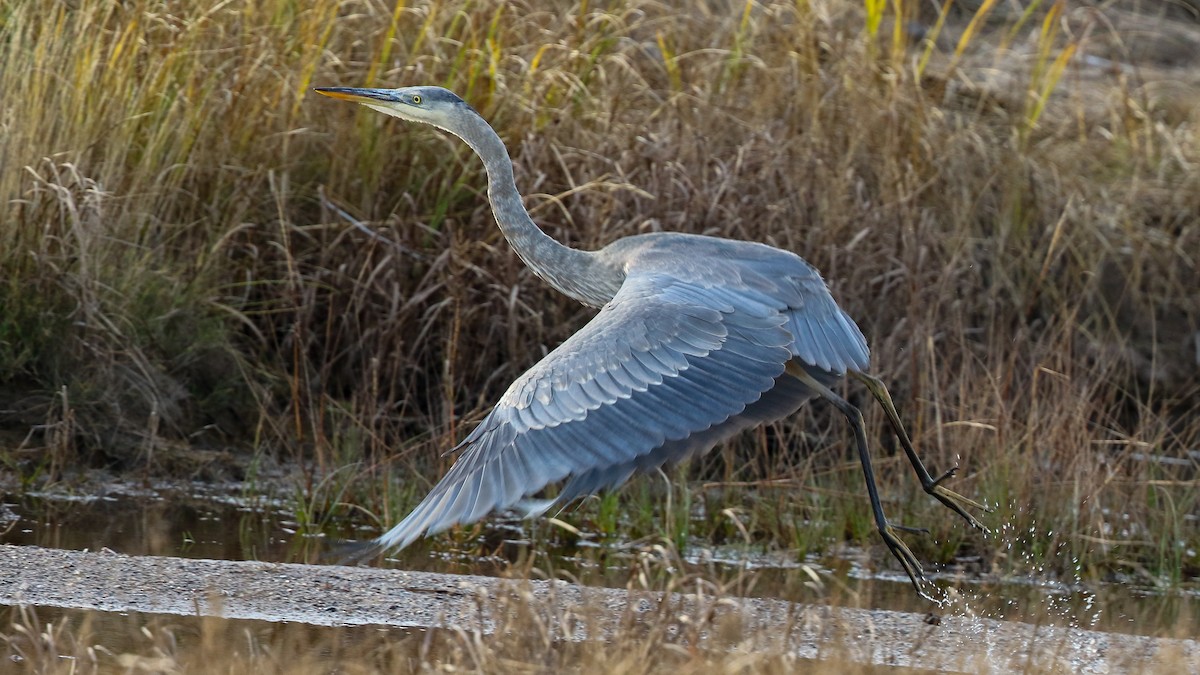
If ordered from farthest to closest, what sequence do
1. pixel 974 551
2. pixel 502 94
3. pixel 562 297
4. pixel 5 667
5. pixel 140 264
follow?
1. pixel 502 94
2. pixel 562 297
3. pixel 140 264
4. pixel 974 551
5. pixel 5 667

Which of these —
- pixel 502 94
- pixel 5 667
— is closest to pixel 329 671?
pixel 5 667

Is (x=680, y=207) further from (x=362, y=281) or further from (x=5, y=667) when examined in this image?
(x=5, y=667)

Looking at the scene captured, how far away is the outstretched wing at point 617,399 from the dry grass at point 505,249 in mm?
1642

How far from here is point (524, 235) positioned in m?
5.50

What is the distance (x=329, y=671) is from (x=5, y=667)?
27.5 inches

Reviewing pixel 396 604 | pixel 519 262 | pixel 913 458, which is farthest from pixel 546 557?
pixel 519 262

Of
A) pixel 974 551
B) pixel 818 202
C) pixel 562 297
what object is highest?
pixel 818 202

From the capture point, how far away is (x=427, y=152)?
731 centimetres

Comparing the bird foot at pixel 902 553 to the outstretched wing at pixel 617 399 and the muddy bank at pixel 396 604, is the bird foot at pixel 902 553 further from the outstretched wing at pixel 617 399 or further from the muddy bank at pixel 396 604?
the outstretched wing at pixel 617 399

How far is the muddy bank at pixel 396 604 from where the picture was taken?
13.8ft

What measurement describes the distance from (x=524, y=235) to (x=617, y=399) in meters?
1.63

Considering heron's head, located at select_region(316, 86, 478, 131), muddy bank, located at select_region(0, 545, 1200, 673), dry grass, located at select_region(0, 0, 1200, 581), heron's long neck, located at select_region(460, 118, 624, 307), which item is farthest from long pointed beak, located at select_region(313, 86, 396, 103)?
muddy bank, located at select_region(0, 545, 1200, 673)

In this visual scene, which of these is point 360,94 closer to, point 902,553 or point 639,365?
point 639,365

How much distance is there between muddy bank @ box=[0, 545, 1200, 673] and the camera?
421 cm
